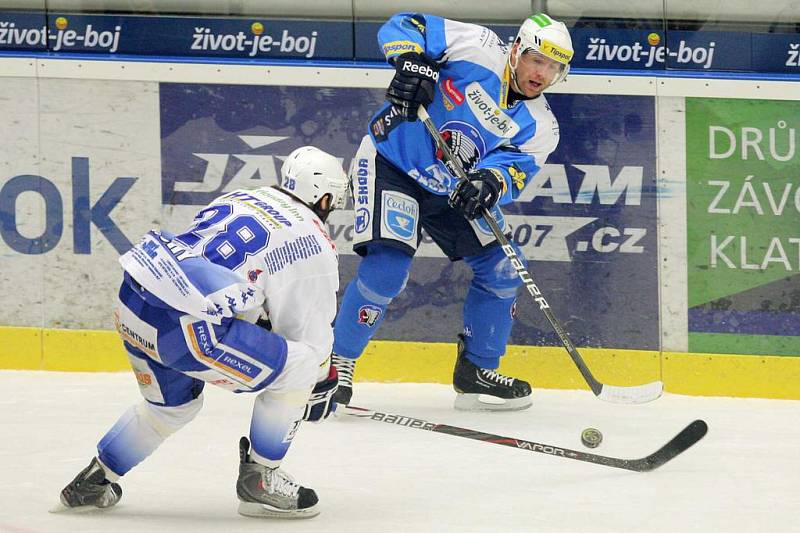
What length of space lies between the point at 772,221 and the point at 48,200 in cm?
280

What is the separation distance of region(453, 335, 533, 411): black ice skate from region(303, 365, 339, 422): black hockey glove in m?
1.50

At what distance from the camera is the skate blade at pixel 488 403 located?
4.86 m

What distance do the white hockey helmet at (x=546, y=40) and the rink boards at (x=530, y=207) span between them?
Result: 24.9 inches

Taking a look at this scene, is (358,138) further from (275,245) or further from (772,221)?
(275,245)

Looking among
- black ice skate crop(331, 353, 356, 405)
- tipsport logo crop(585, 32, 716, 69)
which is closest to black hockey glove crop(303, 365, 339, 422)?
black ice skate crop(331, 353, 356, 405)

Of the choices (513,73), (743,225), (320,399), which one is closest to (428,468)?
(320,399)

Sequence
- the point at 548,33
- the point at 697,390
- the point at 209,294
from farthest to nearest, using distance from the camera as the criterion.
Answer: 1. the point at 697,390
2. the point at 548,33
3. the point at 209,294

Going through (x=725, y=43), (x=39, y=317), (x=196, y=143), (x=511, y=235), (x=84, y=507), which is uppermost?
(x=725, y=43)

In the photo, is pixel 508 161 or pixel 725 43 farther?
pixel 725 43

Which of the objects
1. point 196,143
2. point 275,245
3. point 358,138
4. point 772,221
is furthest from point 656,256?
point 275,245

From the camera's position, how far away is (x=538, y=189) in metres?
5.18

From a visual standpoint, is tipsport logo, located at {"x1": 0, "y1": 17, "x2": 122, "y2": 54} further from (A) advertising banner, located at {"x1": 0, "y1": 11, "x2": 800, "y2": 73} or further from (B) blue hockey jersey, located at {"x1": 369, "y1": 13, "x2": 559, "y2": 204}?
(B) blue hockey jersey, located at {"x1": 369, "y1": 13, "x2": 559, "y2": 204}

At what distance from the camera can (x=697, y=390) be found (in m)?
5.09

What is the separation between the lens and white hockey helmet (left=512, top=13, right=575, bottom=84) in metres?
4.51
